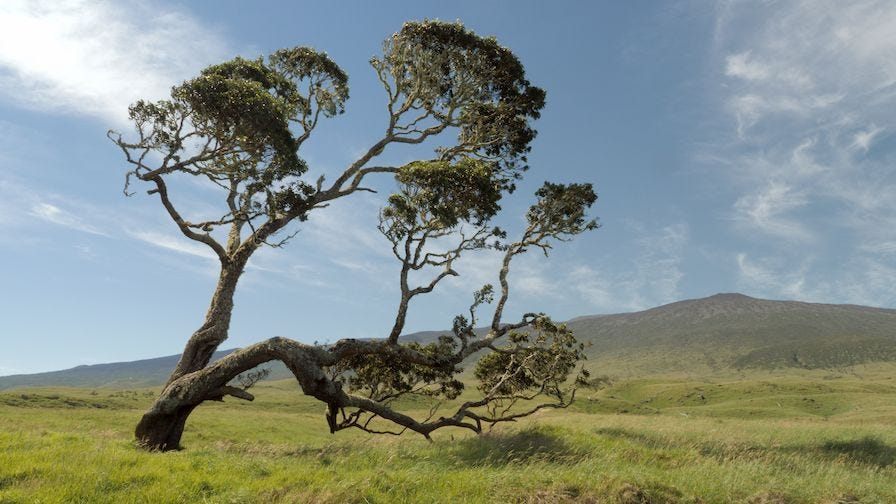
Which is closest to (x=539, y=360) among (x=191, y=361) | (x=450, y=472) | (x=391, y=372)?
(x=391, y=372)

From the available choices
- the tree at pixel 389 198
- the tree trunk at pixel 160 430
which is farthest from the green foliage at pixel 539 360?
the tree trunk at pixel 160 430

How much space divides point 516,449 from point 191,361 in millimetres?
14257

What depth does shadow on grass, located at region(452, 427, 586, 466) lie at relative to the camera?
1574cm

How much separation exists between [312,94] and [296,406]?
66685mm

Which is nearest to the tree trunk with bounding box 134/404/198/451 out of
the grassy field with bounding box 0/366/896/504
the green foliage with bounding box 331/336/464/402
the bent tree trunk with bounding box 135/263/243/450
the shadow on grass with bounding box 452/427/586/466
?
the bent tree trunk with bounding box 135/263/243/450

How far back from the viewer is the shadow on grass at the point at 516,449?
1574 cm

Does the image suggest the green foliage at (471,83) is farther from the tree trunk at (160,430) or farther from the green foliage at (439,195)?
the tree trunk at (160,430)

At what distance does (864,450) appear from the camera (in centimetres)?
2467

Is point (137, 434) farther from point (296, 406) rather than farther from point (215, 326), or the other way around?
point (296, 406)

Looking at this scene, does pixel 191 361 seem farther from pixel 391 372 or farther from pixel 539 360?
pixel 539 360

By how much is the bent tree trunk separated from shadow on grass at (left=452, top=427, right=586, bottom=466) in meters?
11.0

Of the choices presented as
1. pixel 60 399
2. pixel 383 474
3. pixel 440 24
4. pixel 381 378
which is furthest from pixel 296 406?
pixel 383 474

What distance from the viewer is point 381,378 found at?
27938mm

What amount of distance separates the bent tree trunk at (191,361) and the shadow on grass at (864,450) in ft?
85.4
